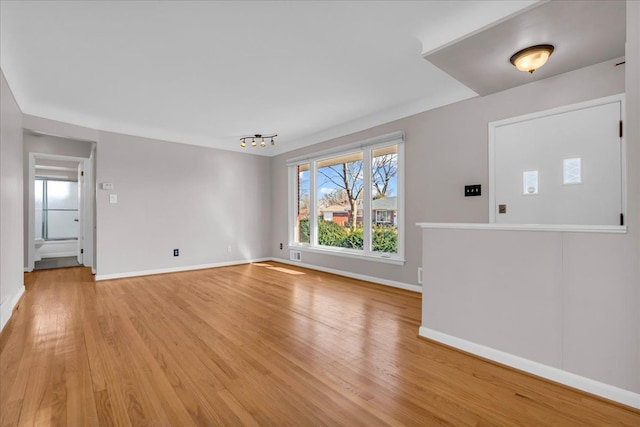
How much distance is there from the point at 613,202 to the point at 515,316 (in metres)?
1.52

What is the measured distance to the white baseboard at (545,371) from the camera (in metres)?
1.62

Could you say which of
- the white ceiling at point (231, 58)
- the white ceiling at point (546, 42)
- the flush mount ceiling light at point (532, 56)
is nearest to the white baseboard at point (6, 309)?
the white ceiling at point (231, 58)

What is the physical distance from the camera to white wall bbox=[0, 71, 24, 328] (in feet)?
9.24

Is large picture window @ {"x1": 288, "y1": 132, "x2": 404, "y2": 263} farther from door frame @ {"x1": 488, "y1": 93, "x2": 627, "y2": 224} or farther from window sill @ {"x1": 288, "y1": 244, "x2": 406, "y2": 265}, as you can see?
door frame @ {"x1": 488, "y1": 93, "x2": 627, "y2": 224}

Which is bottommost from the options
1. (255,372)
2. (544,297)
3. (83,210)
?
(255,372)

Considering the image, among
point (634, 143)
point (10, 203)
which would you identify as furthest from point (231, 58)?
point (634, 143)

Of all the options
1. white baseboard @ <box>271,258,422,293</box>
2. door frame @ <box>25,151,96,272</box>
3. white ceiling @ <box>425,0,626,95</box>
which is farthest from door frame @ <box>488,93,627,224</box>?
door frame @ <box>25,151,96,272</box>

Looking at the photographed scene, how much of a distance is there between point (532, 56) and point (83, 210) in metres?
7.90

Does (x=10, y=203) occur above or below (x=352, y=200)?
below

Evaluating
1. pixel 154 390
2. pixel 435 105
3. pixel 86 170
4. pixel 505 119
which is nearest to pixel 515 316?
pixel 505 119

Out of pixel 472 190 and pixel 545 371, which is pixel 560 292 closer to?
pixel 545 371

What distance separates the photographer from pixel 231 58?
2791 millimetres

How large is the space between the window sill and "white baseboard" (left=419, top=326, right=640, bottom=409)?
1.80 meters

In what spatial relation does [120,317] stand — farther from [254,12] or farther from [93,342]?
[254,12]
